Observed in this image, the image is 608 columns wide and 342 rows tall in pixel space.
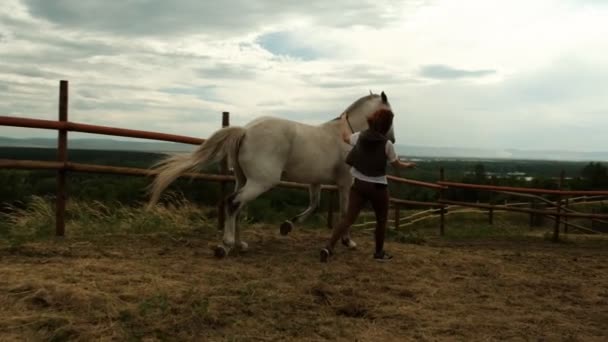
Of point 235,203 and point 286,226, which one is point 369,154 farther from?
point 286,226

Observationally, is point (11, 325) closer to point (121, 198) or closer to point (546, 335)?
point (546, 335)

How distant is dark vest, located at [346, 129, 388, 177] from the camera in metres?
4.89

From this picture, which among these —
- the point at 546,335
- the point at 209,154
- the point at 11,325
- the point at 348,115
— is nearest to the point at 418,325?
the point at 546,335

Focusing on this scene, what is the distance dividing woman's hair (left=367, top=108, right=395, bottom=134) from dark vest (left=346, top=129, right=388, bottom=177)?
50mm

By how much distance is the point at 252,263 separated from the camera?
15.9ft

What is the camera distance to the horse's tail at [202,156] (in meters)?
5.02

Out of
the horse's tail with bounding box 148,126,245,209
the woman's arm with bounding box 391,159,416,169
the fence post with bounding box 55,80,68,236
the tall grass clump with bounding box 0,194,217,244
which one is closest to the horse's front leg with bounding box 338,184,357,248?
the woman's arm with bounding box 391,159,416,169

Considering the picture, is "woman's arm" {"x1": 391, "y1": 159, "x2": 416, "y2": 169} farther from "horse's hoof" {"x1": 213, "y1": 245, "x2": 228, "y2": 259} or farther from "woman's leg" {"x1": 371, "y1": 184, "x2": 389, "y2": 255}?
"horse's hoof" {"x1": 213, "y1": 245, "x2": 228, "y2": 259}

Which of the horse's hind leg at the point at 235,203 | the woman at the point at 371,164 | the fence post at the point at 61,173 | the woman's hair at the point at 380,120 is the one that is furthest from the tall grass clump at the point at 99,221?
the woman's hair at the point at 380,120

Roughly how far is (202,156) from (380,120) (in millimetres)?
1764

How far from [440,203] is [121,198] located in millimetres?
10294

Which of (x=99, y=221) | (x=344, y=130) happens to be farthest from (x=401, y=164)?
(x=99, y=221)

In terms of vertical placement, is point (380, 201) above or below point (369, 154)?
below

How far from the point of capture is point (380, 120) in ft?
15.9
